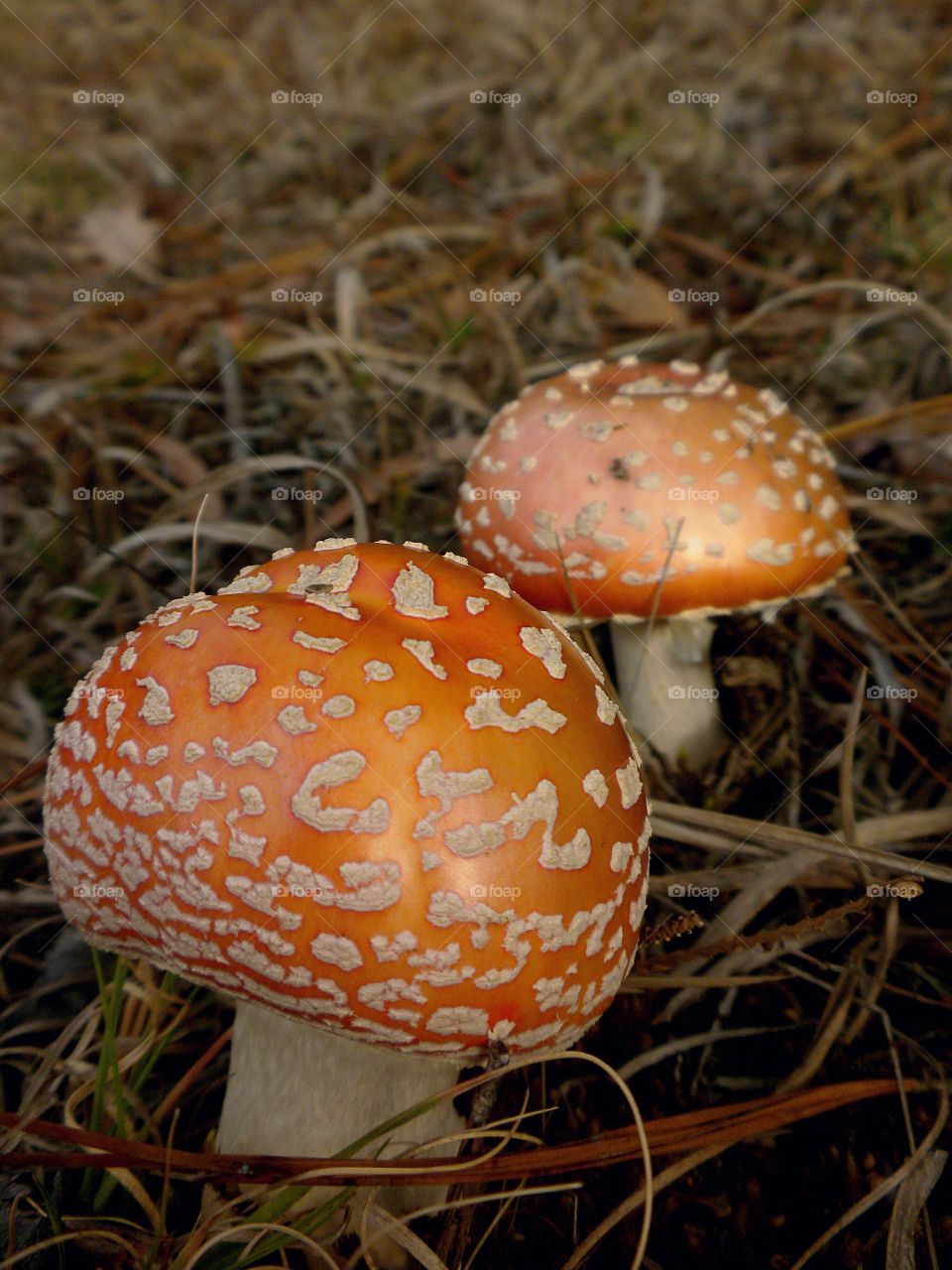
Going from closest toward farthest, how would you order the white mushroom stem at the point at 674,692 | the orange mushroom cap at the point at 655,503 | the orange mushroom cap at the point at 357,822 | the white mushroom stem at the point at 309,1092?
the orange mushroom cap at the point at 357,822
the white mushroom stem at the point at 309,1092
the orange mushroom cap at the point at 655,503
the white mushroom stem at the point at 674,692

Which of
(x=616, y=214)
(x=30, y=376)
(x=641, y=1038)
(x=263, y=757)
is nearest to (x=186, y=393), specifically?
(x=30, y=376)

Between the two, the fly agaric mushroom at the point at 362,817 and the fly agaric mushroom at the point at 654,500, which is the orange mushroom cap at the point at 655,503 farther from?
the fly agaric mushroom at the point at 362,817

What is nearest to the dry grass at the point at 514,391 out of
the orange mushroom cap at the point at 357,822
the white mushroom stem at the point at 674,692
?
the white mushroom stem at the point at 674,692

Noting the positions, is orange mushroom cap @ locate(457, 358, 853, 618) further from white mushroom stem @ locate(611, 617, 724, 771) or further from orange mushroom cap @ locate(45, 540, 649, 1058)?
orange mushroom cap @ locate(45, 540, 649, 1058)

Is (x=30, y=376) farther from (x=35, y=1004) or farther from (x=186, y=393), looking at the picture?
(x=35, y=1004)

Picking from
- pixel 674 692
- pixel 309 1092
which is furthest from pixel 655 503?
pixel 309 1092

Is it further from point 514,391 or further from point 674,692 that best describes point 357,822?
point 514,391
